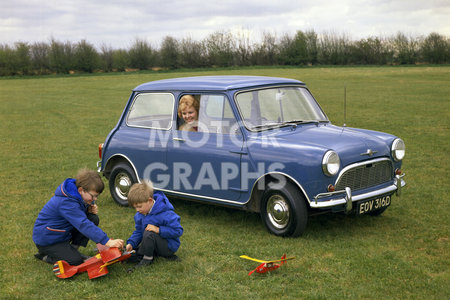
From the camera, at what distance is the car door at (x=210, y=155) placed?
246 inches

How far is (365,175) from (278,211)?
1070 millimetres

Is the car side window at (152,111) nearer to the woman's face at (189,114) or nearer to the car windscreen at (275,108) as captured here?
the woman's face at (189,114)

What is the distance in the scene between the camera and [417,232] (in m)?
6.15

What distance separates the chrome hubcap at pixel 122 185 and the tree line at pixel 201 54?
55.8 m

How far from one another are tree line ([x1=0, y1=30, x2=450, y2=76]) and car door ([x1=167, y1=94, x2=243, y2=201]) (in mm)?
56139

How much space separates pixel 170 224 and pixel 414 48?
189 feet

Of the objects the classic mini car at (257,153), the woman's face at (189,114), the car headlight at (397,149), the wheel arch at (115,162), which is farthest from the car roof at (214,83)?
→ the car headlight at (397,149)

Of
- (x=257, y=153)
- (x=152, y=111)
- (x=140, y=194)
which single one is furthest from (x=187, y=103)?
(x=140, y=194)

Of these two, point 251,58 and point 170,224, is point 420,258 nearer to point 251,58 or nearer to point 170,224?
point 170,224

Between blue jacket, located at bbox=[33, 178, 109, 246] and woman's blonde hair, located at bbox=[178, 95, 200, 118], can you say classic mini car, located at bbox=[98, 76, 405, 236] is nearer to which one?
woman's blonde hair, located at bbox=[178, 95, 200, 118]

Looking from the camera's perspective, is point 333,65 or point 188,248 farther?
point 333,65

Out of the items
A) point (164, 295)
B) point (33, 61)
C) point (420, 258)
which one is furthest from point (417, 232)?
point (33, 61)

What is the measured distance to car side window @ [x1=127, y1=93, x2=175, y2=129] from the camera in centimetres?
712

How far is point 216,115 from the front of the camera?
6574mm
